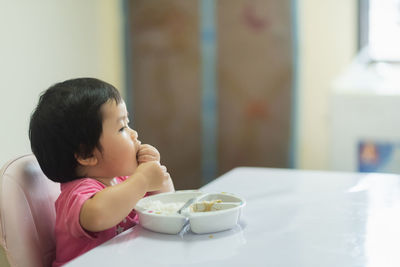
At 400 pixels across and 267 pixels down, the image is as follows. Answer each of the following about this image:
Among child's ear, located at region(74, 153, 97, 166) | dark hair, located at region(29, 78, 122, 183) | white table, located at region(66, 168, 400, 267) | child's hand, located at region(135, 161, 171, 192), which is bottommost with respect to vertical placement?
white table, located at region(66, 168, 400, 267)

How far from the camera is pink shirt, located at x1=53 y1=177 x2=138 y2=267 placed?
1.05 meters

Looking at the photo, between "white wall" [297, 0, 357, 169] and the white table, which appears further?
"white wall" [297, 0, 357, 169]

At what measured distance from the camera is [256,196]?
4.48 feet

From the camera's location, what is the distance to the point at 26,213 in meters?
1.12

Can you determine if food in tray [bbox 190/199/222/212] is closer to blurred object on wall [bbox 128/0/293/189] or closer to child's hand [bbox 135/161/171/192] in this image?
child's hand [bbox 135/161/171/192]

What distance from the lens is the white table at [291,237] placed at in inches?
35.6

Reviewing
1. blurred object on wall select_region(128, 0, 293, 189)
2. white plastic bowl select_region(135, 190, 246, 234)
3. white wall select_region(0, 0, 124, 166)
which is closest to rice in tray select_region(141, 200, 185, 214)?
white plastic bowl select_region(135, 190, 246, 234)

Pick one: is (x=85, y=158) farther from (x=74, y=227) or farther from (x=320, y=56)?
(x=320, y=56)

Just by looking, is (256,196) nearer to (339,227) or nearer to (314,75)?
(339,227)

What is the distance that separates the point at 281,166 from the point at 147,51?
1.08 metres

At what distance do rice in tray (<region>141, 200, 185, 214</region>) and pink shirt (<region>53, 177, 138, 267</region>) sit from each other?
0.08 metres

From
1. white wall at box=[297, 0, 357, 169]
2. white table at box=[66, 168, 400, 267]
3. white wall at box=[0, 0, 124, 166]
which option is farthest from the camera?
white wall at box=[297, 0, 357, 169]

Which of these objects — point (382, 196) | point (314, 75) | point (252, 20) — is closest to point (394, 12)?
point (314, 75)

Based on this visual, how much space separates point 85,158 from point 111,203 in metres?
0.15
